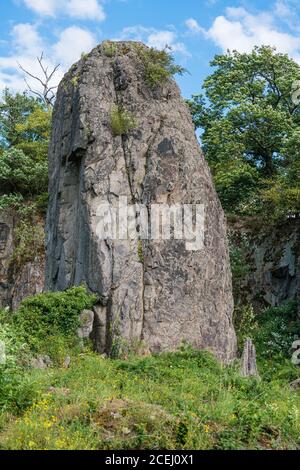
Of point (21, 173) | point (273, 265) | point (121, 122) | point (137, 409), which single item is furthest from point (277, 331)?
point (21, 173)

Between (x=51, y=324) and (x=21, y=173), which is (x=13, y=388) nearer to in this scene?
(x=51, y=324)

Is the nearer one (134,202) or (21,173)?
(134,202)

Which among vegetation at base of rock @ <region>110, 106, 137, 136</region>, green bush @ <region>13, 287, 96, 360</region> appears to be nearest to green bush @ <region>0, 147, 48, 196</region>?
vegetation at base of rock @ <region>110, 106, 137, 136</region>

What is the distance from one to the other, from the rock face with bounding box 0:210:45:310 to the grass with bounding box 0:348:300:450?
1676cm

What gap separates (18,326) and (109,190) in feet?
15.0

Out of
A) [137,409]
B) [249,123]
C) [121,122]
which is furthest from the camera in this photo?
[249,123]

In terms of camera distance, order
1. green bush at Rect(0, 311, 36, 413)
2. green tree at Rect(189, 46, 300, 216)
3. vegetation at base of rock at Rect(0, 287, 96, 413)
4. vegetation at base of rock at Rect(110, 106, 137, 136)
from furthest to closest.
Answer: green tree at Rect(189, 46, 300, 216) < vegetation at base of rock at Rect(110, 106, 137, 136) < vegetation at base of rock at Rect(0, 287, 96, 413) < green bush at Rect(0, 311, 36, 413)

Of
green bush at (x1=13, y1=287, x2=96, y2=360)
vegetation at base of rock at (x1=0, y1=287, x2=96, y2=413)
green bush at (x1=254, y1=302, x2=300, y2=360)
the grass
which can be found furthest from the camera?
green bush at (x1=254, y1=302, x2=300, y2=360)

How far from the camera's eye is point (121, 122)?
1780cm

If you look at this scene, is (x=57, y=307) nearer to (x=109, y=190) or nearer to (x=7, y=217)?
(x=109, y=190)

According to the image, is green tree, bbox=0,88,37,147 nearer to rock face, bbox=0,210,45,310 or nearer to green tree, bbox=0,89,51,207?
green tree, bbox=0,89,51,207

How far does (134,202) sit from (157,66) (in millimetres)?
4538

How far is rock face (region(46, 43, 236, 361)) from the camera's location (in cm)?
1627
